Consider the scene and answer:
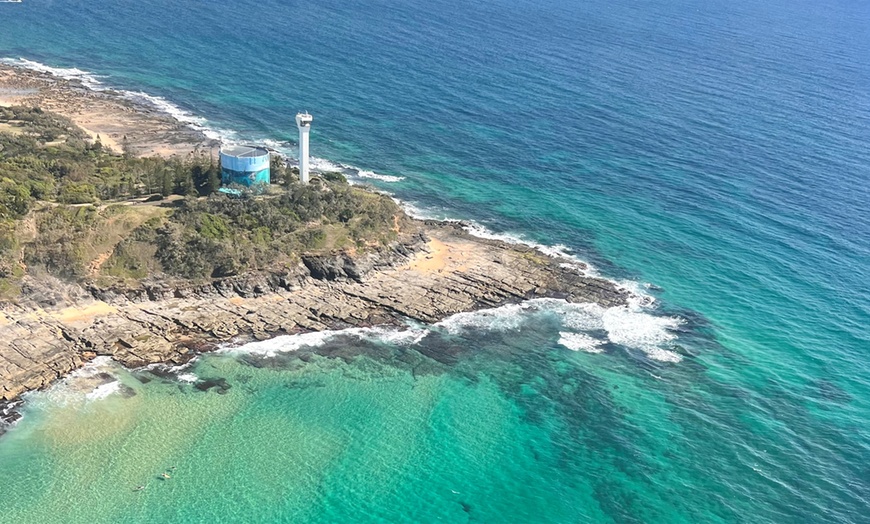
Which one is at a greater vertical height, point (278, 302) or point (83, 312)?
point (278, 302)

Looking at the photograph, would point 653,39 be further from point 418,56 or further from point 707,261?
point 707,261

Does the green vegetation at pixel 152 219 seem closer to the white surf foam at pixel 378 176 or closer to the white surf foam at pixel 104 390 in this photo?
the white surf foam at pixel 378 176

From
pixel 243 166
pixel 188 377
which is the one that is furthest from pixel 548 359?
pixel 243 166

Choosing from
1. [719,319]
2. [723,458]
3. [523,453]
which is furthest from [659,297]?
[523,453]

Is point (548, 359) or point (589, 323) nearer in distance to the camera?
point (548, 359)

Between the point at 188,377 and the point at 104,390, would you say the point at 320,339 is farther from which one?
the point at 104,390

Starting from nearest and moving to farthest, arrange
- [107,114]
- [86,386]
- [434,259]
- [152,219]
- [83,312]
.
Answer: [86,386] < [83,312] < [152,219] < [434,259] < [107,114]

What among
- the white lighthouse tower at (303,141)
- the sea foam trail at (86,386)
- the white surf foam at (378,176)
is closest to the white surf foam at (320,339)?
the sea foam trail at (86,386)
